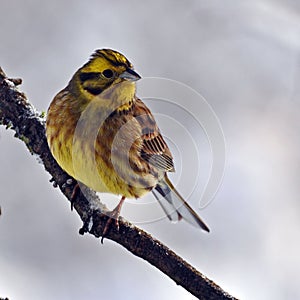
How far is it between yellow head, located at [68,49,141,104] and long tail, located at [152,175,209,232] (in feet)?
1.27

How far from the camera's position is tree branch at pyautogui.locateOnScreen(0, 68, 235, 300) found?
5.17 feet

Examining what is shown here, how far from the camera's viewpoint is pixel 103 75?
1734mm

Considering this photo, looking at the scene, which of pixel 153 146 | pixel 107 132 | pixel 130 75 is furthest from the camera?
pixel 153 146

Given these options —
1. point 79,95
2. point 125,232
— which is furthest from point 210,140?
point 79,95

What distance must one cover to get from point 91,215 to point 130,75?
384mm

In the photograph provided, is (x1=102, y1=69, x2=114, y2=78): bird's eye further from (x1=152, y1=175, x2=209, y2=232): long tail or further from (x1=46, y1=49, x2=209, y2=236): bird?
(x1=152, y1=175, x2=209, y2=232): long tail

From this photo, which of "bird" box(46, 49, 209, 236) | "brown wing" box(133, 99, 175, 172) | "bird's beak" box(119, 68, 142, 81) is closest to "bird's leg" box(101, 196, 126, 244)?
"bird" box(46, 49, 209, 236)

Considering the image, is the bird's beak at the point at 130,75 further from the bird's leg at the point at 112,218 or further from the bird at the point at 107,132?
the bird's leg at the point at 112,218

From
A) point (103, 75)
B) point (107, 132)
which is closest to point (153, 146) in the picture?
point (107, 132)

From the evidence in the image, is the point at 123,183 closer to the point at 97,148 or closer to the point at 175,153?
the point at 97,148

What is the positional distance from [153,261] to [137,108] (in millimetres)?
482

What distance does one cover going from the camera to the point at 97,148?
177 centimetres

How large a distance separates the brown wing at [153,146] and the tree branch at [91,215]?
0.24 meters

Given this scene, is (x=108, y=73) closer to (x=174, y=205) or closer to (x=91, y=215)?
(x=91, y=215)
